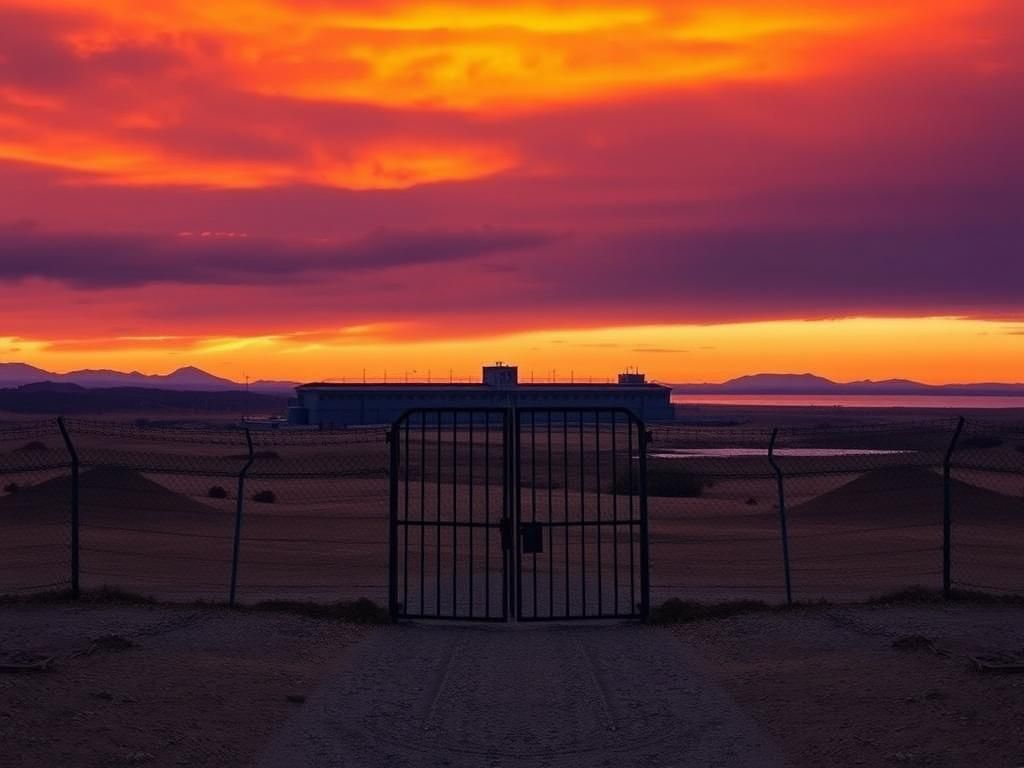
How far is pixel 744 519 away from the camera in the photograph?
3672 cm

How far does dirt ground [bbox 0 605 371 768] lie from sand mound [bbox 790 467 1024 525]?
23.1 meters

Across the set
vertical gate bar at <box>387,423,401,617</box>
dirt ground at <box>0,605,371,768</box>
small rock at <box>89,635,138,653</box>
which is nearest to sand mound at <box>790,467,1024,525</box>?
vertical gate bar at <box>387,423,401,617</box>

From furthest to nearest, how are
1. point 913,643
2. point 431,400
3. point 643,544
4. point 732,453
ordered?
point 431,400, point 732,453, point 643,544, point 913,643

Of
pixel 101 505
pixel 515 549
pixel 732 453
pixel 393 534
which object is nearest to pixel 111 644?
pixel 393 534

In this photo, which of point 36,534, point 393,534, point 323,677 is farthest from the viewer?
point 36,534

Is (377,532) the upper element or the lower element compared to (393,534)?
lower

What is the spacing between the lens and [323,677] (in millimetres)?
13102

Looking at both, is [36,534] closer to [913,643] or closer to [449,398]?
[913,643]

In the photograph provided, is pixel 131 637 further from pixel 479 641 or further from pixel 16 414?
pixel 16 414

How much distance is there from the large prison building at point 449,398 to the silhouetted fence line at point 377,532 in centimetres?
5400

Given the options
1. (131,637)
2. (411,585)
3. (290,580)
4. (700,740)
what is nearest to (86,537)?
(290,580)

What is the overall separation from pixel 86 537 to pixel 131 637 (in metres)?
16.6

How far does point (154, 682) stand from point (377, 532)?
2026cm

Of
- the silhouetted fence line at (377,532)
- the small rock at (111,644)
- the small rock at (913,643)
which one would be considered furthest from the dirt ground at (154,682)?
the small rock at (913,643)
